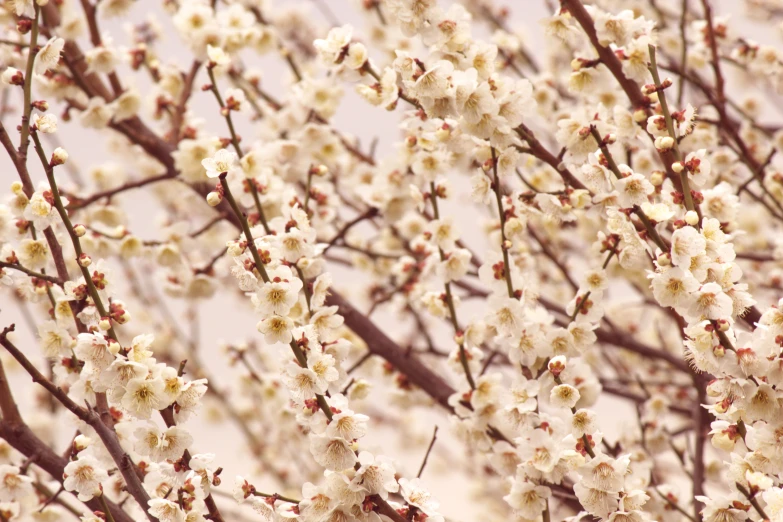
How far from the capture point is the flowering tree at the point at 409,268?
150cm

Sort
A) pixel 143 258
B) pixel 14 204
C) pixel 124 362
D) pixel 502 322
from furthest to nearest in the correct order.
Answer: pixel 143 258 < pixel 502 322 < pixel 14 204 < pixel 124 362

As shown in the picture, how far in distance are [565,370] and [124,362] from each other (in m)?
0.96

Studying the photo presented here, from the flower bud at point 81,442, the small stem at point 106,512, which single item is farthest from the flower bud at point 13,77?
the small stem at point 106,512

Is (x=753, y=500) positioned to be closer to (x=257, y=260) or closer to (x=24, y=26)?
(x=257, y=260)

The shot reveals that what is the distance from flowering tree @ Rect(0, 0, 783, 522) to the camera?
1504 millimetres

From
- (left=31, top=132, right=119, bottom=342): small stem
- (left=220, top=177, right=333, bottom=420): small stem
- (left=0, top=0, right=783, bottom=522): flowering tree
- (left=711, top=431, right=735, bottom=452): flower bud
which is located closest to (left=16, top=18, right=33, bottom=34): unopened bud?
(left=0, top=0, right=783, bottom=522): flowering tree

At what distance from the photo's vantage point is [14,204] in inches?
67.1

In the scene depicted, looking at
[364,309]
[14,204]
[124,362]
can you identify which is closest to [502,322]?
[124,362]

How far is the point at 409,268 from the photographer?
2.67m

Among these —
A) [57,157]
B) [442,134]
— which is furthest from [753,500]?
[57,157]

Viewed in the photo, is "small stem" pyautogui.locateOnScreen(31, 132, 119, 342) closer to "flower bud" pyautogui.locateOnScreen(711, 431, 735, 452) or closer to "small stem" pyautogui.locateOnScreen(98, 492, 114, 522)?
"small stem" pyautogui.locateOnScreen(98, 492, 114, 522)

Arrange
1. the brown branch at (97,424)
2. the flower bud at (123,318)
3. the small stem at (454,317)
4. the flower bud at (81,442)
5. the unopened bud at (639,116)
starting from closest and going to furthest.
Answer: the brown branch at (97,424)
the flower bud at (123,318)
the flower bud at (81,442)
the unopened bud at (639,116)
the small stem at (454,317)

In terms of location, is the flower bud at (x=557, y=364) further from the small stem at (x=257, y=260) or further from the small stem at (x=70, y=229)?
the small stem at (x=70, y=229)

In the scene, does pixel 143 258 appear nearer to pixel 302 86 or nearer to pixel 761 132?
pixel 302 86
